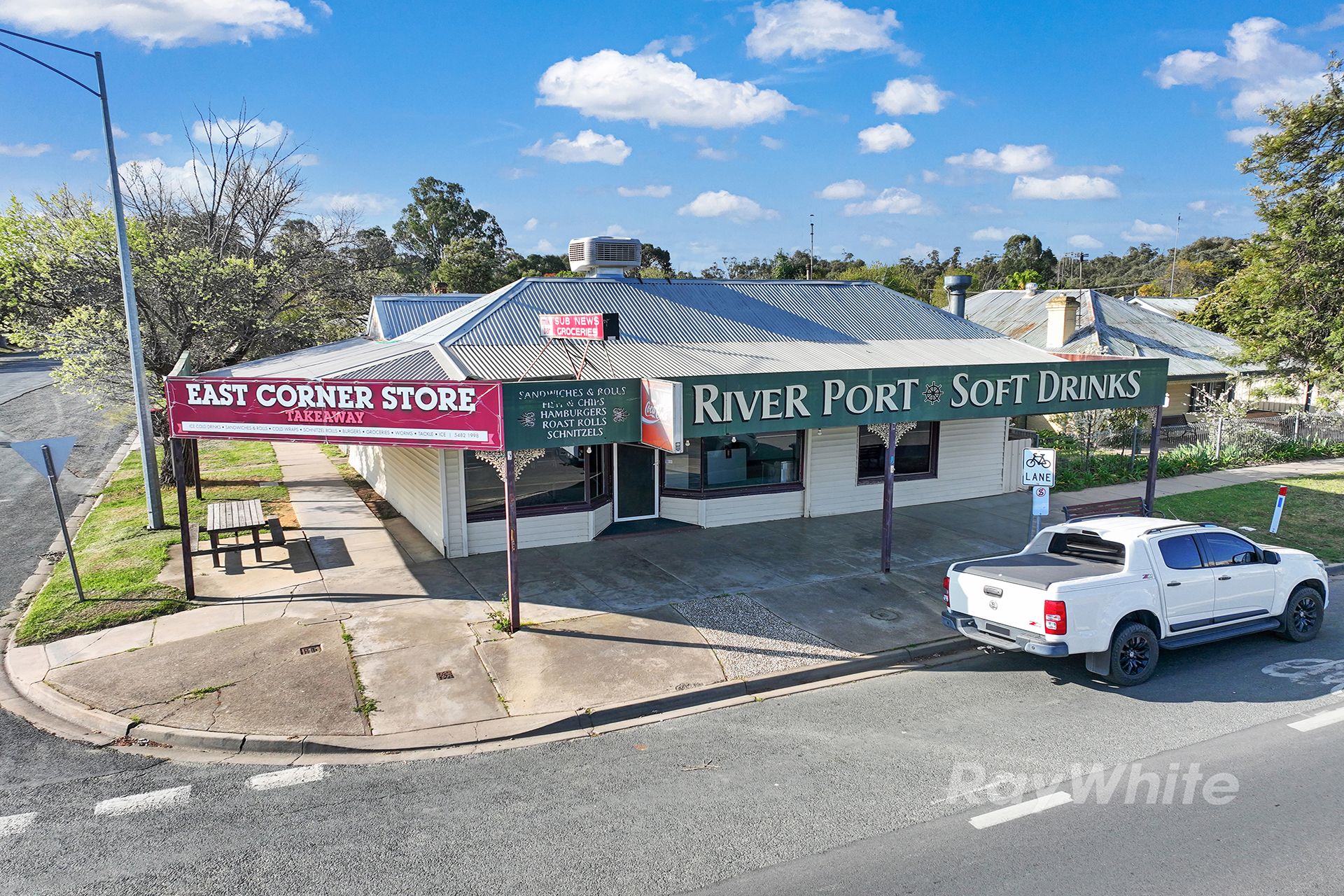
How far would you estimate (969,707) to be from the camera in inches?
335

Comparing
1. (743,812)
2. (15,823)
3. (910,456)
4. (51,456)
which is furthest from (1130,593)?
(51,456)

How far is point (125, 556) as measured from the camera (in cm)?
1329

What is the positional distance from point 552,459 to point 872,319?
8.83m

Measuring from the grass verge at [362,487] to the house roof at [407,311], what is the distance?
140 inches

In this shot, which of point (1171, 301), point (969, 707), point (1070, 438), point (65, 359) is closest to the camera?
point (969, 707)

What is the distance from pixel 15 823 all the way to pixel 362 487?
13.3m

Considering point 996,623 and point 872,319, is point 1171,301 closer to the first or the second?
point 872,319

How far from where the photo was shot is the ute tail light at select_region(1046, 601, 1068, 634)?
834 centimetres

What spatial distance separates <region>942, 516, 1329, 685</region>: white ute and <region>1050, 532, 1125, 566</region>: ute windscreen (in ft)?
0.04

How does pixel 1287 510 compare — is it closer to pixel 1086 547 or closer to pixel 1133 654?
pixel 1086 547

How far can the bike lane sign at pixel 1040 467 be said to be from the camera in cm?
1169

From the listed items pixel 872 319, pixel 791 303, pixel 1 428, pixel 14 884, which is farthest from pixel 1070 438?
pixel 1 428

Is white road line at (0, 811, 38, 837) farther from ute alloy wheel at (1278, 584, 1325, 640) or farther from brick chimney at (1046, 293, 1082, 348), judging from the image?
brick chimney at (1046, 293, 1082, 348)

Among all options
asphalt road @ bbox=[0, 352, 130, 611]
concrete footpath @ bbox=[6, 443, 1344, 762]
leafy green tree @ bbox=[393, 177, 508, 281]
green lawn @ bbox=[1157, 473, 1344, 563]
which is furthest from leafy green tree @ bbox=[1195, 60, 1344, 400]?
leafy green tree @ bbox=[393, 177, 508, 281]
